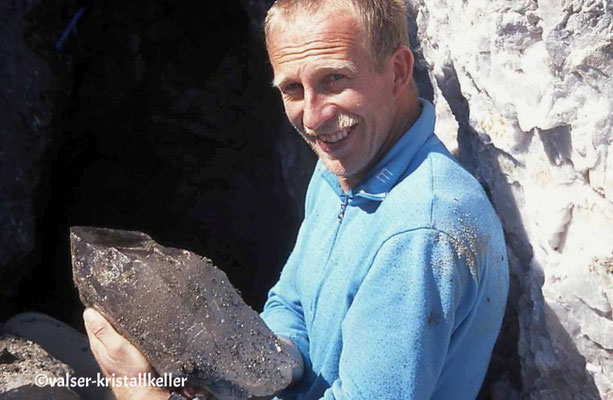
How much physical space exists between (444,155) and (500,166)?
11.3 inches

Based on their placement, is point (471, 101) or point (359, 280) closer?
point (359, 280)

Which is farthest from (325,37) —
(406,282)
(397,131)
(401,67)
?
(406,282)

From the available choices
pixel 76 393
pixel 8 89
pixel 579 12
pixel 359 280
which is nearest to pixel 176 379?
pixel 359 280

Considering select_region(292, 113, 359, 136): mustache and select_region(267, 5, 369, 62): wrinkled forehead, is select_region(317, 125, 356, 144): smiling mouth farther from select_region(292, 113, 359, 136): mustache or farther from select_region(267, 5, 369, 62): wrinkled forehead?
select_region(267, 5, 369, 62): wrinkled forehead

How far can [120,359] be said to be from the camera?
1.98 metres

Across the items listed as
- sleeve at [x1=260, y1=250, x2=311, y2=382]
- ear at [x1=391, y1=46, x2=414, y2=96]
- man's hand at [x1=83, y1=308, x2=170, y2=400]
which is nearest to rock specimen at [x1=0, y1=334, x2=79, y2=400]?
man's hand at [x1=83, y1=308, x2=170, y2=400]

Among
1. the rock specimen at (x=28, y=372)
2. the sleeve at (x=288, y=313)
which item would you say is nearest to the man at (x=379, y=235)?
the sleeve at (x=288, y=313)

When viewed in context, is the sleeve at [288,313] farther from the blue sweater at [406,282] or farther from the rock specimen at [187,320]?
the rock specimen at [187,320]

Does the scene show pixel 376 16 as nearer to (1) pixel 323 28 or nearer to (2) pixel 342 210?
(1) pixel 323 28

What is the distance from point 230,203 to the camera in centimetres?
374

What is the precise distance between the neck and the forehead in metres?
0.24

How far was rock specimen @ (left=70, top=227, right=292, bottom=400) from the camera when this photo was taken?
6.30ft

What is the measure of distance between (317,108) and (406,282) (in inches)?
19.6

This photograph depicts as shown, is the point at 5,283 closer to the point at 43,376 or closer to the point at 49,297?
the point at 49,297
